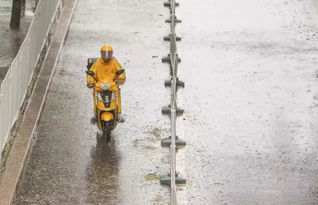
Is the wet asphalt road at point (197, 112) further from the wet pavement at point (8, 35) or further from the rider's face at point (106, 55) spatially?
the rider's face at point (106, 55)

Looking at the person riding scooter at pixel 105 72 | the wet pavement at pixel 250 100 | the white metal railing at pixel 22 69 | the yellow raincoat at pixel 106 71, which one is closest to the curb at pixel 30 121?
the white metal railing at pixel 22 69

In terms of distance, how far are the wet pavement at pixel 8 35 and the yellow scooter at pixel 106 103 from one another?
13.2 ft

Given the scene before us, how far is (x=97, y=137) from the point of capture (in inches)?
737

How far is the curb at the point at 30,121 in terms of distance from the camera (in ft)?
52.3

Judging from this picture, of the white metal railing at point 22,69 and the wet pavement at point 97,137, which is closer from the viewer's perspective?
the wet pavement at point 97,137

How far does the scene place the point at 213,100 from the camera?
21.4 metres

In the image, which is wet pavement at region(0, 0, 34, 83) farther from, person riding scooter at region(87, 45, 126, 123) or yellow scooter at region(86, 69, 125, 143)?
yellow scooter at region(86, 69, 125, 143)

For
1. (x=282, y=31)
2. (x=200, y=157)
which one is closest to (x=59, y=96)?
(x=200, y=157)

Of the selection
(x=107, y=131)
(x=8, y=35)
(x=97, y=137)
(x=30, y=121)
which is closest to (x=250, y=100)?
(x=97, y=137)

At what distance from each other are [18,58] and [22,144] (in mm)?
1623

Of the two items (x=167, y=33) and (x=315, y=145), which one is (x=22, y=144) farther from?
(x=167, y=33)

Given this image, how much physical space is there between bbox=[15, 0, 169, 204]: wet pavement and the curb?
152 mm

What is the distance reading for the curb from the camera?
628 inches

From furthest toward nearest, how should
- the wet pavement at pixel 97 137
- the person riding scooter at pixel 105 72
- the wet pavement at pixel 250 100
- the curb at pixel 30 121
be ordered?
the person riding scooter at pixel 105 72 → the wet pavement at pixel 250 100 → the wet pavement at pixel 97 137 → the curb at pixel 30 121
